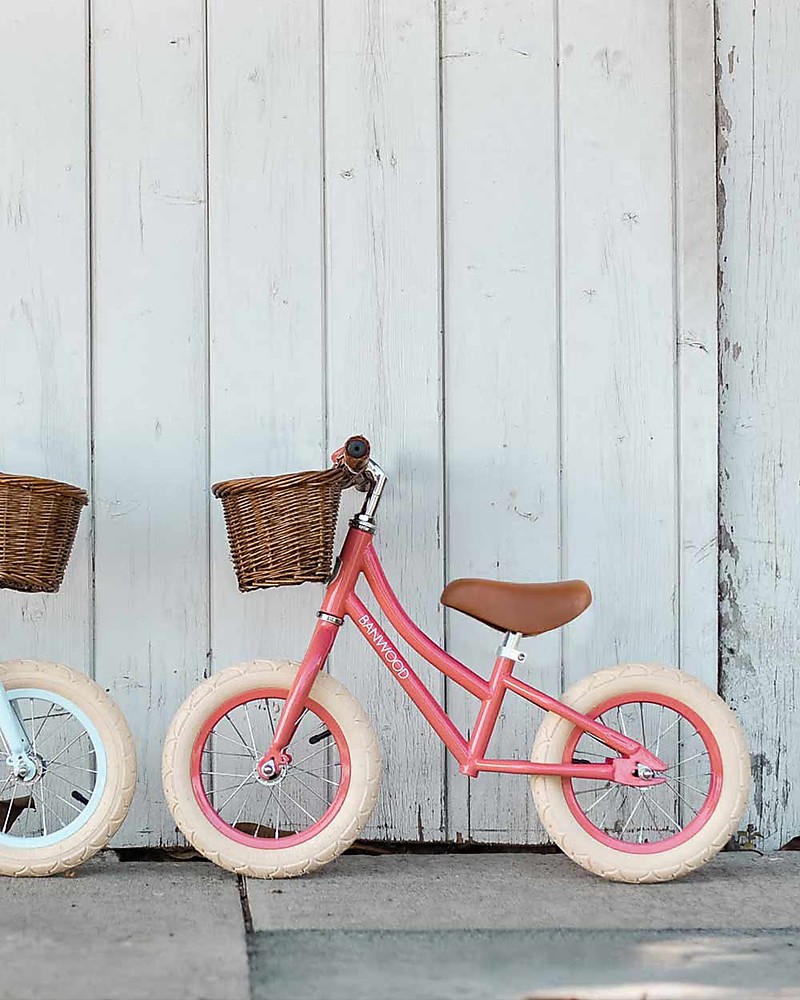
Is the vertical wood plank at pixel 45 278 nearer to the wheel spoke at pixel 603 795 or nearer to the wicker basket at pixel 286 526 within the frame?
the wicker basket at pixel 286 526

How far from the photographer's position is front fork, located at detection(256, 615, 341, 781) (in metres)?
2.70

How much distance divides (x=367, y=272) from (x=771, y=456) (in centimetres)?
103

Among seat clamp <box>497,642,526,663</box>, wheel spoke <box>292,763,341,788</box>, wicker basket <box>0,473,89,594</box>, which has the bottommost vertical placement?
wheel spoke <box>292,763,341,788</box>

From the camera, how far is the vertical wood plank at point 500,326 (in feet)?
9.92

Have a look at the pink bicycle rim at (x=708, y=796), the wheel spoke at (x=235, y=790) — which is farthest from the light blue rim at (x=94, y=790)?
the pink bicycle rim at (x=708, y=796)

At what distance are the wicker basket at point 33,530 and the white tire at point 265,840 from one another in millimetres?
392

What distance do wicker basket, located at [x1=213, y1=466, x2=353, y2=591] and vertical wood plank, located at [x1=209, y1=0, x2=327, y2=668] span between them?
0.39 m

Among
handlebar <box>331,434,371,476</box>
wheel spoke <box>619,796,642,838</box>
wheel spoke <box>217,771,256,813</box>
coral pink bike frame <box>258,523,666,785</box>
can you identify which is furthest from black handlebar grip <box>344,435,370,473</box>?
wheel spoke <box>619,796,642,838</box>

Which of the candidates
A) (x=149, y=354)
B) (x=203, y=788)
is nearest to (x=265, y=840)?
(x=203, y=788)

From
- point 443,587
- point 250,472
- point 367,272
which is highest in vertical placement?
point 367,272

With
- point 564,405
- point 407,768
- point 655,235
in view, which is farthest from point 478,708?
point 655,235

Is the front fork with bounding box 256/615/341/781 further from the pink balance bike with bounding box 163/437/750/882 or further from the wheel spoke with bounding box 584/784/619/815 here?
the wheel spoke with bounding box 584/784/619/815

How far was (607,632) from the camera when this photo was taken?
3041 millimetres

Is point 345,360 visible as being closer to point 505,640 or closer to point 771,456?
point 505,640
